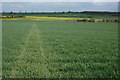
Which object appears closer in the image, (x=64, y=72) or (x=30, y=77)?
(x=30, y=77)

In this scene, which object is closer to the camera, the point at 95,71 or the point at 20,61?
the point at 95,71

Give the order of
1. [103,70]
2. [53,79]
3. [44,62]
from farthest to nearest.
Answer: [44,62] → [103,70] → [53,79]

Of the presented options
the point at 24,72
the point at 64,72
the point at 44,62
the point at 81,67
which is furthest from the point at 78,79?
the point at 44,62

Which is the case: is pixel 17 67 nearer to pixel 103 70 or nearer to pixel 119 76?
pixel 103 70

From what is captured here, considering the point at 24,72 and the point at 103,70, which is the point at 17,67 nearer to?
the point at 24,72

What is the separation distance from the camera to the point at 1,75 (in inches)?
305

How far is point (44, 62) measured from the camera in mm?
10148

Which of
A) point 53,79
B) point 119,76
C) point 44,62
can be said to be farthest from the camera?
point 44,62

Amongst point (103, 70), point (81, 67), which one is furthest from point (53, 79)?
point (103, 70)

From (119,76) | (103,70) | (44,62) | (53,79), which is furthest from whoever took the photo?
(44,62)

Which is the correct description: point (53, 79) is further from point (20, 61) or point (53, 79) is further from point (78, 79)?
point (20, 61)

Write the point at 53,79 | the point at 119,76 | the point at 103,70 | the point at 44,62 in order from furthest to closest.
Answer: the point at 44,62, the point at 103,70, the point at 119,76, the point at 53,79

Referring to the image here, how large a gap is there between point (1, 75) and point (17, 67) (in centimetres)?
129

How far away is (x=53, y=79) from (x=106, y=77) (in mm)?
2446
